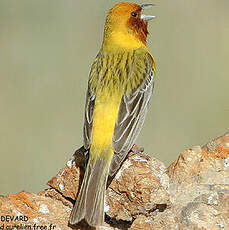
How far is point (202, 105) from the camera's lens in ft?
39.3

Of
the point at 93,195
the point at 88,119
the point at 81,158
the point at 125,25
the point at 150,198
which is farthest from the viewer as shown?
the point at 125,25

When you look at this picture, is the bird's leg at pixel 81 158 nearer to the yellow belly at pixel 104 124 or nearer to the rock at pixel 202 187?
the yellow belly at pixel 104 124

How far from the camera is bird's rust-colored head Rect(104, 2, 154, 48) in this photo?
8.69m

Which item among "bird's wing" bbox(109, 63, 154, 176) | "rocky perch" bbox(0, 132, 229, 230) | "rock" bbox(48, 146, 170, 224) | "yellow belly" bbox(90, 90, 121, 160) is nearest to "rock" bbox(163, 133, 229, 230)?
"rocky perch" bbox(0, 132, 229, 230)

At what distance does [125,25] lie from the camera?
28.5 ft

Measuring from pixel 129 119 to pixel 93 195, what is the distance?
1.32 metres

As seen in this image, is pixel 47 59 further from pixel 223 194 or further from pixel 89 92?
pixel 223 194

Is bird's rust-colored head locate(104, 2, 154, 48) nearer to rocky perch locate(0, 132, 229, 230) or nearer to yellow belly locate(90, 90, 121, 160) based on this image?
yellow belly locate(90, 90, 121, 160)

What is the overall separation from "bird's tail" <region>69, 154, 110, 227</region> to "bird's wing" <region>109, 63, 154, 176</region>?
0.16 m

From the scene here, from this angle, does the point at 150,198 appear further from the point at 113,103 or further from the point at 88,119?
the point at 113,103

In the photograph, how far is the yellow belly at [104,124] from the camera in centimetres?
708

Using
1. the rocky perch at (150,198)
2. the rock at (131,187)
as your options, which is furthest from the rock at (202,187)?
the rock at (131,187)

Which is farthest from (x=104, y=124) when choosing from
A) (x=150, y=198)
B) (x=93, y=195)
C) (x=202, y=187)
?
Result: (x=202, y=187)

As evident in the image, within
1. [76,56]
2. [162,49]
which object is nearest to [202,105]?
[162,49]
